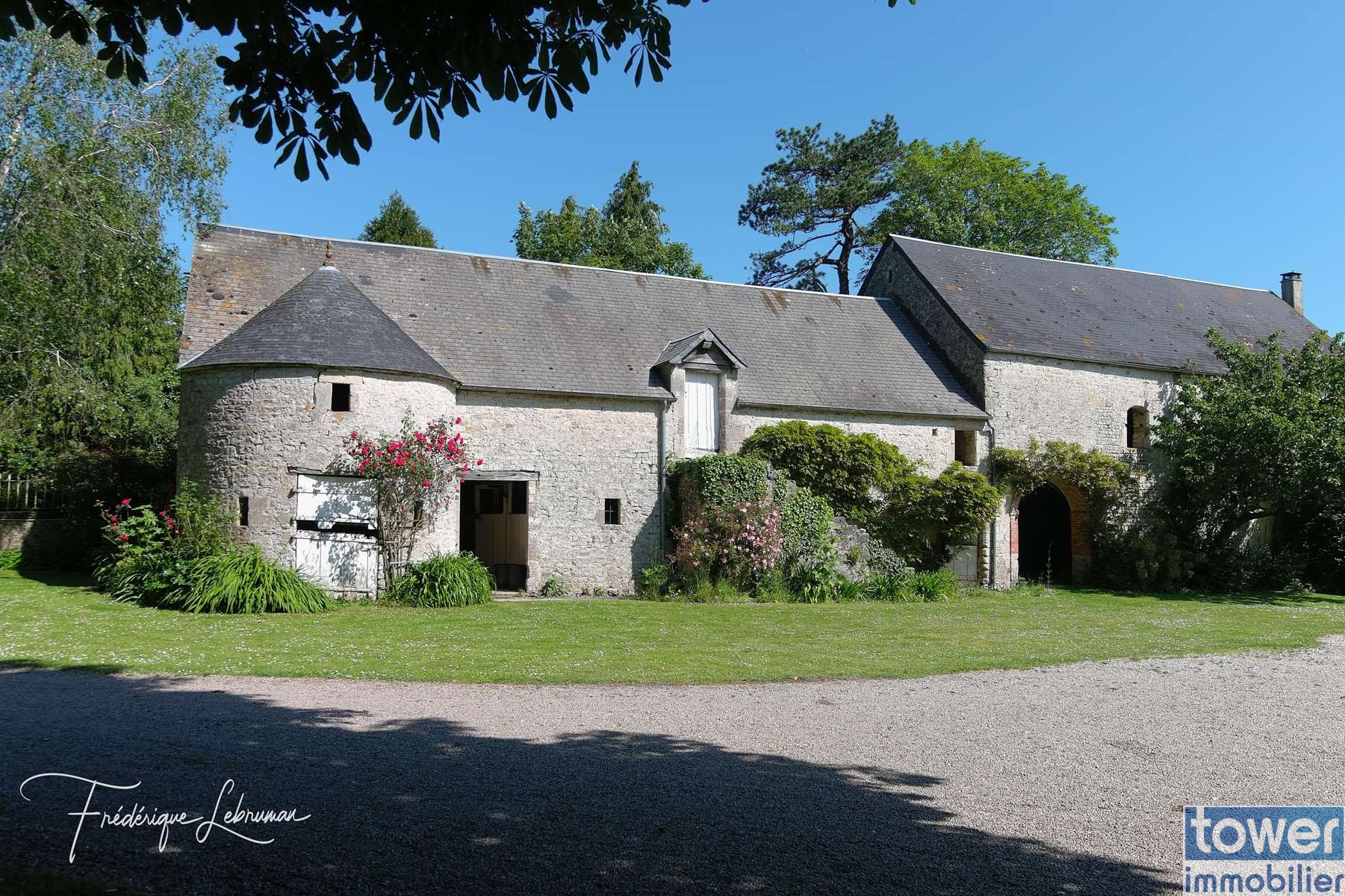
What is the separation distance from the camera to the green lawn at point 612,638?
9211mm

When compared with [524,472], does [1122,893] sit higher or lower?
lower

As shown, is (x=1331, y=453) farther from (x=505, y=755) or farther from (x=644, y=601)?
(x=505, y=755)

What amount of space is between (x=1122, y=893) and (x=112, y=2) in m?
5.92

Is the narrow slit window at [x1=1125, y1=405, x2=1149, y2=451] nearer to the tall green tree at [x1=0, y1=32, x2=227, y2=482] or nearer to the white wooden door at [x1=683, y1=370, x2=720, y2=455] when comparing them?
the white wooden door at [x1=683, y1=370, x2=720, y2=455]

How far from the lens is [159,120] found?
20438 millimetres

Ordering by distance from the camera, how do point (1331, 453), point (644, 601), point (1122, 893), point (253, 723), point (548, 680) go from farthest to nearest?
point (1331, 453) < point (644, 601) < point (548, 680) < point (253, 723) < point (1122, 893)

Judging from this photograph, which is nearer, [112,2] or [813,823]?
[112,2]

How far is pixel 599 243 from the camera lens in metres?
34.2

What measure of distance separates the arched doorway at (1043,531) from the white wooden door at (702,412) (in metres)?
8.84

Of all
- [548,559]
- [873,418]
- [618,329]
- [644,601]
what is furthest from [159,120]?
[873,418]

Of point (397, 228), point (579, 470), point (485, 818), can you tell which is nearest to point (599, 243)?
point (397, 228)

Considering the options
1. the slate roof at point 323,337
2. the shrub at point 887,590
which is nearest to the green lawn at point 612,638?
the shrub at point 887,590

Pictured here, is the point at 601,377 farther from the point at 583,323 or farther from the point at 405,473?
the point at 405,473

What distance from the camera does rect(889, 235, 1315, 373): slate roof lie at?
2200 centimetres
